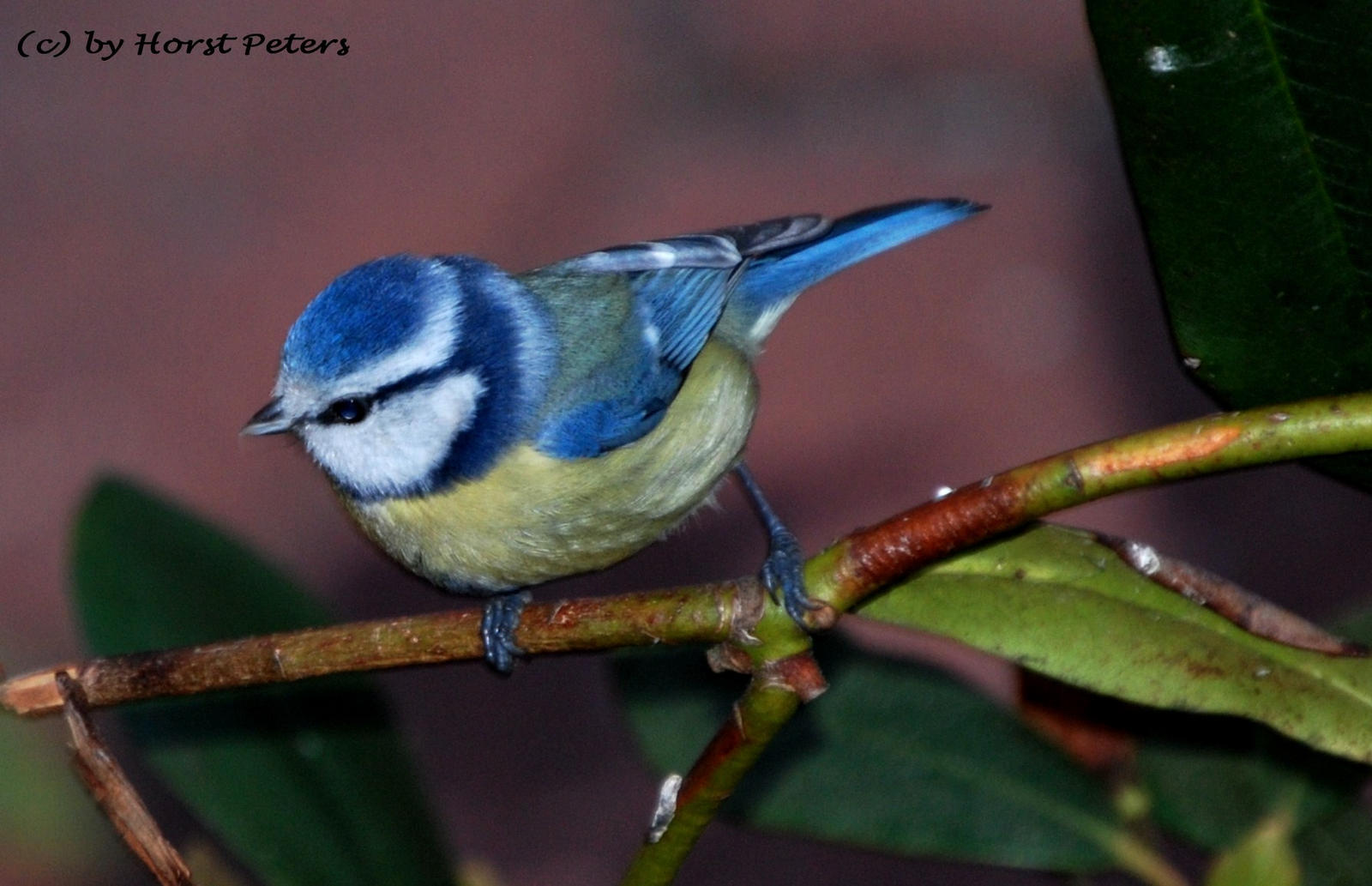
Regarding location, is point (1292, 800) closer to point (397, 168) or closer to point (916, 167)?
point (916, 167)

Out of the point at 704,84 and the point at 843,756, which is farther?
the point at 704,84

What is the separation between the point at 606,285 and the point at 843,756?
2.39 feet

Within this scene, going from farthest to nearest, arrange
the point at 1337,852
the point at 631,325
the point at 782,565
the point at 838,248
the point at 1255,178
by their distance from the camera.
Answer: the point at 838,248, the point at 631,325, the point at 782,565, the point at 1337,852, the point at 1255,178

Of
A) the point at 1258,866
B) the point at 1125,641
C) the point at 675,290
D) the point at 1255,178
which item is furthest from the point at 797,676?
the point at 675,290

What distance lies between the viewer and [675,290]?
6.45ft

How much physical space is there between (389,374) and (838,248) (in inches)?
31.2

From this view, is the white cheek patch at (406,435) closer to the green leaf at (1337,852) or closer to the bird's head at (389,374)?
the bird's head at (389,374)

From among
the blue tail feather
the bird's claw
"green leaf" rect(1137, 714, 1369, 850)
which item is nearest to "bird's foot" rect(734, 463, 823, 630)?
the bird's claw

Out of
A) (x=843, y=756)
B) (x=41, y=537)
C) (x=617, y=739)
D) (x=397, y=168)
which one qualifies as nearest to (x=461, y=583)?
(x=843, y=756)

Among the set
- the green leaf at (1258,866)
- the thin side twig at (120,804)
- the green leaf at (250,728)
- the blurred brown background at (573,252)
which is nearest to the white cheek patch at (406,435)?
the green leaf at (250,728)

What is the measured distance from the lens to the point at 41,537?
340 centimetres

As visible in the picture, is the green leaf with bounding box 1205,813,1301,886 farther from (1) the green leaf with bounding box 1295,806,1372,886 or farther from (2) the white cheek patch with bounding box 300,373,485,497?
(2) the white cheek patch with bounding box 300,373,485,497

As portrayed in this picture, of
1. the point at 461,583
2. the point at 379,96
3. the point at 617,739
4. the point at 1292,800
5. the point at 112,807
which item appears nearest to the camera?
the point at 112,807

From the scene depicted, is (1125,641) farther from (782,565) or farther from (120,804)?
(120,804)
